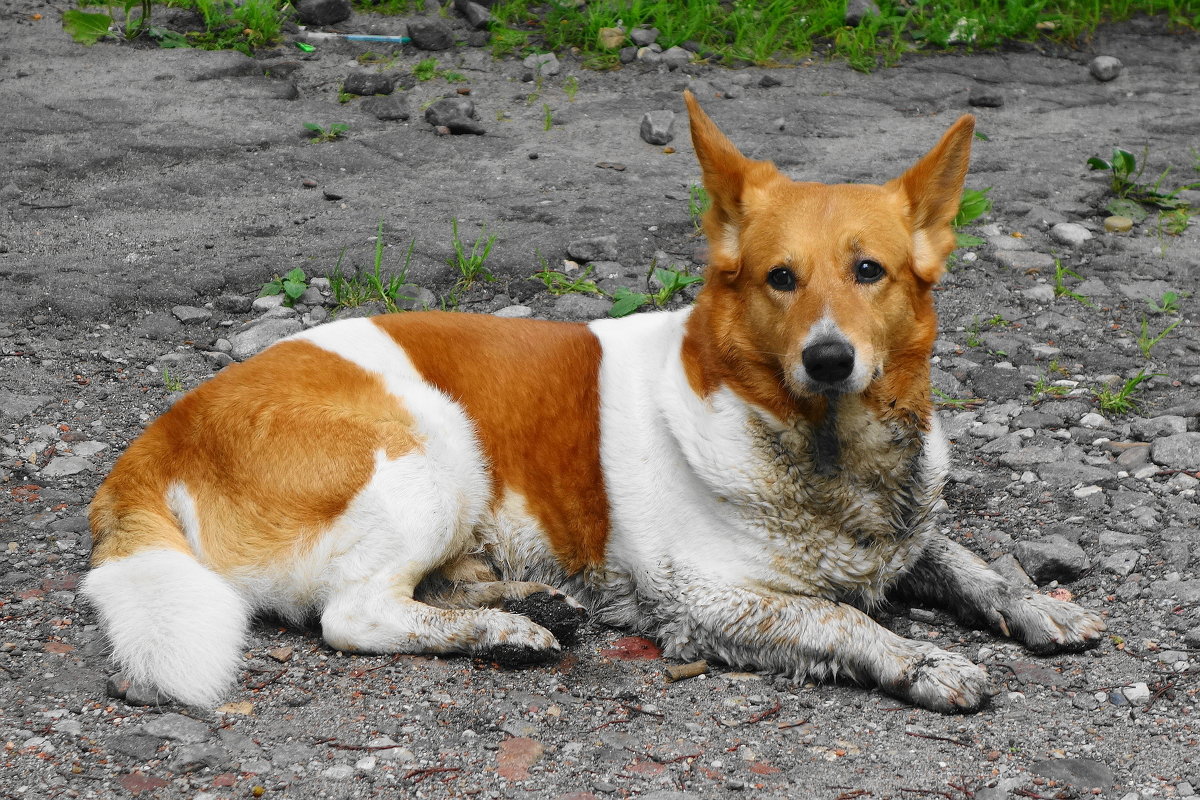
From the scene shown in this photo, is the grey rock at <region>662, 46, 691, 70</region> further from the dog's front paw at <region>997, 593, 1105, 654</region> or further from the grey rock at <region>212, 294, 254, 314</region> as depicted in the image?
the dog's front paw at <region>997, 593, 1105, 654</region>

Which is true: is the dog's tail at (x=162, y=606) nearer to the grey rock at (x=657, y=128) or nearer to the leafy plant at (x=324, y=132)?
the leafy plant at (x=324, y=132)

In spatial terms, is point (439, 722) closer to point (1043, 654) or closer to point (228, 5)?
point (1043, 654)

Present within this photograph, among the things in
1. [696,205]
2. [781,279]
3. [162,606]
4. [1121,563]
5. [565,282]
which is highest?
[781,279]

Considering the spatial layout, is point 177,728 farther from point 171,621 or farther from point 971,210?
point 971,210

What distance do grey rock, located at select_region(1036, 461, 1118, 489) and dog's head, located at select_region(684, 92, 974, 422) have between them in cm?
97

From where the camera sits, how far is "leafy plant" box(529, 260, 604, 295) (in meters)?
5.42

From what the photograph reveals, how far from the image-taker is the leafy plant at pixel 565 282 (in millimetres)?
5418

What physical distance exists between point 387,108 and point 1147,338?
4.43 meters

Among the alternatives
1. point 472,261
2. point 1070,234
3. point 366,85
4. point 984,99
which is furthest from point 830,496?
point 984,99

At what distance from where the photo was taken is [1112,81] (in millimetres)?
8070

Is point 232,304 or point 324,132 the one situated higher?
point 324,132

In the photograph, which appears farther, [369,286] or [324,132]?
[324,132]

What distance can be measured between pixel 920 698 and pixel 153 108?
18.9 feet

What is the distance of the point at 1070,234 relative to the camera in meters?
6.01
